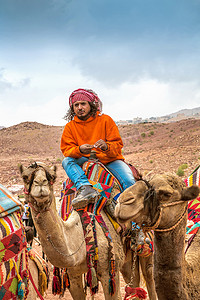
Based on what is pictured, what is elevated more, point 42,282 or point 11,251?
point 11,251

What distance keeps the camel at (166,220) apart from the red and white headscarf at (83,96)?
2.91 m

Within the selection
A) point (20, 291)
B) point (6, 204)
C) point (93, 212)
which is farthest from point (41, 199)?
point (93, 212)

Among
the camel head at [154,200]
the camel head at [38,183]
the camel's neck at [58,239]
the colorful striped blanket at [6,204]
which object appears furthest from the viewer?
the camel's neck at [58,239]

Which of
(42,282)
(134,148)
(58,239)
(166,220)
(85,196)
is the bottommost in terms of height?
(42,282)

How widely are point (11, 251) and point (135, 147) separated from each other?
3948cm

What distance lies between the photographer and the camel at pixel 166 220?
2160mm

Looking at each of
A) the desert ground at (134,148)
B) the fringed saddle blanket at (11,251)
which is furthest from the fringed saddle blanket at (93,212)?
the desert ground at (134,148)

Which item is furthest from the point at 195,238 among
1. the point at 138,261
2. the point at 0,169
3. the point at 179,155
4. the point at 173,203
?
the point at 0,169

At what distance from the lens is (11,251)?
2971 millimetres

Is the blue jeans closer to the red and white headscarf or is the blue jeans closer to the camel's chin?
the red and white headscarf

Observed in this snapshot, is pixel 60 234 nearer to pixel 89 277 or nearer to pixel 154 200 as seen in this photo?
pixel 89 277

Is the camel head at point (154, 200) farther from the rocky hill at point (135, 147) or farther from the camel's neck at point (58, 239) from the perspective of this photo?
the rocky hill at point (135, 147)

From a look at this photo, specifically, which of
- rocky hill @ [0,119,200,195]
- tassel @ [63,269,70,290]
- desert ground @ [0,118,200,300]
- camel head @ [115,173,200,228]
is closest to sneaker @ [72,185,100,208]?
tassel @ [63,269,70,290]

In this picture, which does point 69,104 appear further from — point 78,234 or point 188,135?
point 188,135
